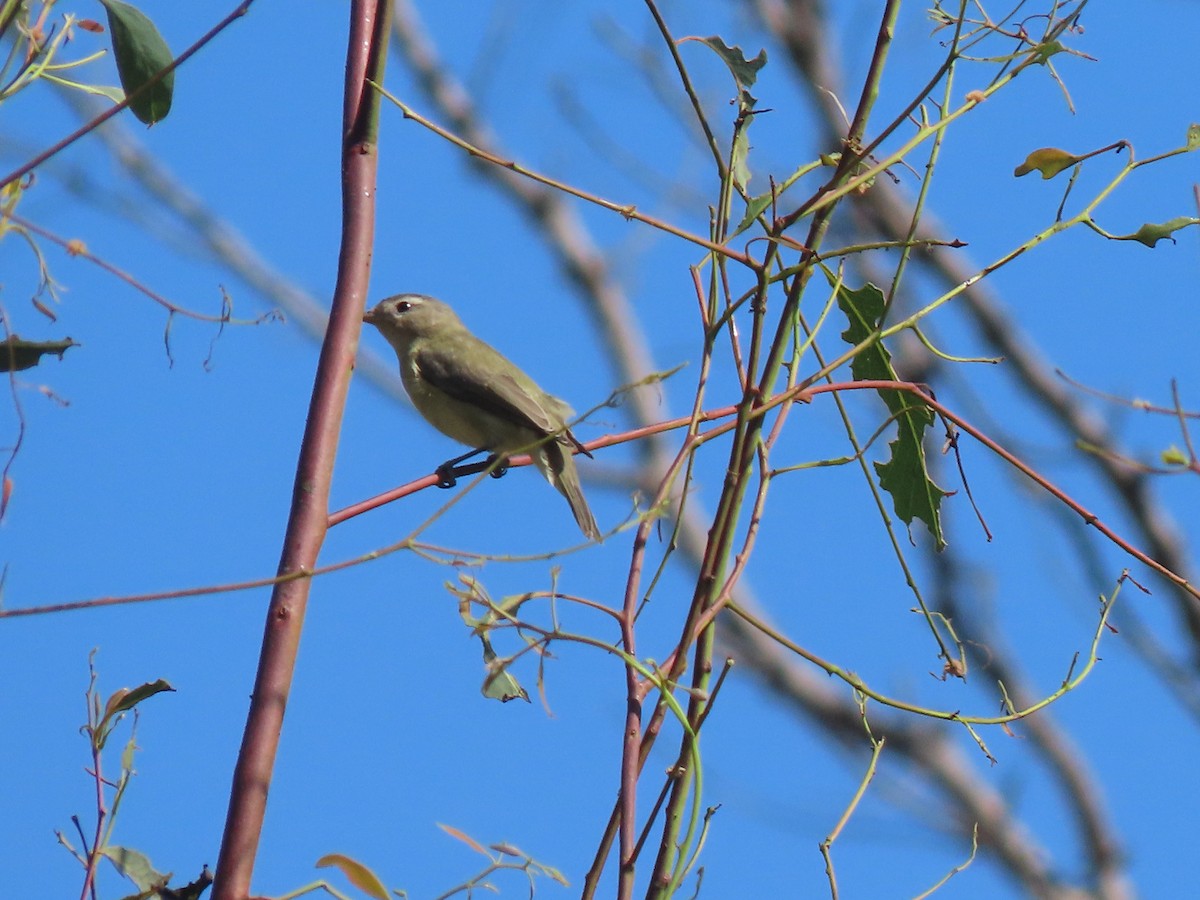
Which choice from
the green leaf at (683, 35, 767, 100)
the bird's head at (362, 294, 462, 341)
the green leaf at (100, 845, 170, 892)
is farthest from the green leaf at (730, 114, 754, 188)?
the bird's head at (362, 294, 462, 341)

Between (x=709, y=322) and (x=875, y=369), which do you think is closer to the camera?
(x=709, y=322)

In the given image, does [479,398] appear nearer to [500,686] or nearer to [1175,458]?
[500,686]

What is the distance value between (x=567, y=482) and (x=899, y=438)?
2389 millimetres

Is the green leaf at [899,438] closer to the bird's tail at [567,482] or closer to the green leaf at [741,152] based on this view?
the green leaf at [741,152]

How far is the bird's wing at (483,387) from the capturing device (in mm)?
4863

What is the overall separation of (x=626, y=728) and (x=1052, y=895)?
11.0m

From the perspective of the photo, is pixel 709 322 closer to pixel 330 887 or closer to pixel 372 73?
pixel 372 73

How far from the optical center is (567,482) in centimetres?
466

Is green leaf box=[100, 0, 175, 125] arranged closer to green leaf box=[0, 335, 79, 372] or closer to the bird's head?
green leaf box=[0, 335, 79, 372]

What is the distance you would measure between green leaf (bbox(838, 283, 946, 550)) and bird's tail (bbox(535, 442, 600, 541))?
7.50ft

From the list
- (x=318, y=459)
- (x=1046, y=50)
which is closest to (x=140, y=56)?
(x=318, y=459)

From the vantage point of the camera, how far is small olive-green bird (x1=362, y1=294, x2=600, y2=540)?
468 cm

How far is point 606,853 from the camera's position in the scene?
1394mm

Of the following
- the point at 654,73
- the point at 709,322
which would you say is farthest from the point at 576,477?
the point at 654,73
